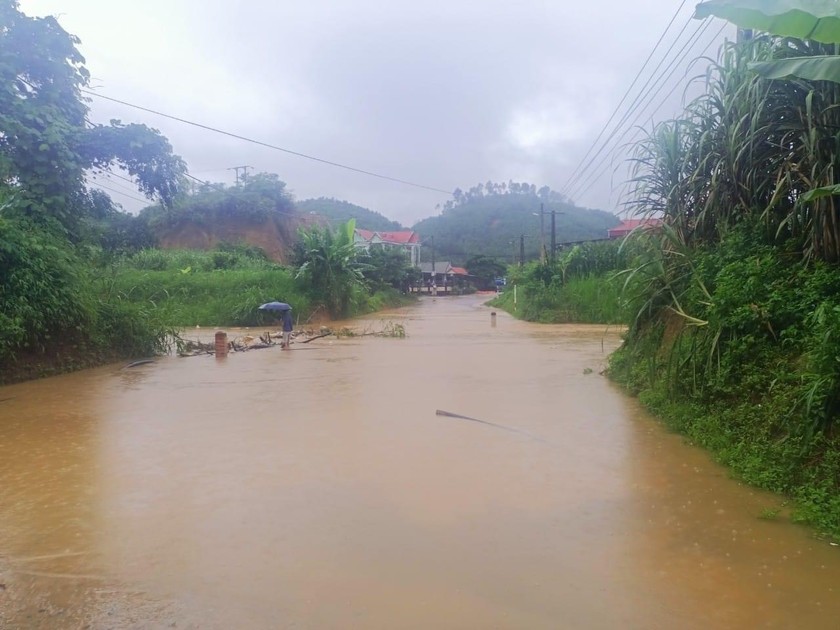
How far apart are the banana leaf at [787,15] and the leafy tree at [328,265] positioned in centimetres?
2356

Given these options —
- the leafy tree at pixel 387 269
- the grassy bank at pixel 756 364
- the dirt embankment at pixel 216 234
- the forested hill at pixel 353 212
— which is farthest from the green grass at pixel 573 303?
the forested hill at pixel 353 212

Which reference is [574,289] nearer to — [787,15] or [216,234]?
[787,15]

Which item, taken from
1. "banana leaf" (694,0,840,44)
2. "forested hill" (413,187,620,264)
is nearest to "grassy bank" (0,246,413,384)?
"banana leaf" (694,0,840,44)

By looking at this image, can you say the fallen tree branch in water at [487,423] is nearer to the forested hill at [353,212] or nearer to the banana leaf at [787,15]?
the banana leaf at [787,15]

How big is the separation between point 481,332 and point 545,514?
1737cm

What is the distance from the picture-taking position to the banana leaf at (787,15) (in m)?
5.14

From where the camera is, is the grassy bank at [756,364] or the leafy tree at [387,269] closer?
the grassy bank at [756,364]

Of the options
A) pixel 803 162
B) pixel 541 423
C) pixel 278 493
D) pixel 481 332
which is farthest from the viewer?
pixel 481 332

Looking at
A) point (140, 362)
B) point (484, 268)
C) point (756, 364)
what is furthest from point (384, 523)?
point (484, 268)

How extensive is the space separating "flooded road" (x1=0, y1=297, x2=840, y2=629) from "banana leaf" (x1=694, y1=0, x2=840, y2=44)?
344 centimetres

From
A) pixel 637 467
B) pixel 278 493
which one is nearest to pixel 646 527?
pixel 637 467

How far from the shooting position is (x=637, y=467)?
21.1ft

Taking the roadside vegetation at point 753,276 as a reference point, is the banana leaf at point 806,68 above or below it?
above

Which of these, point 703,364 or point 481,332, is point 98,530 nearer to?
point 703,364
